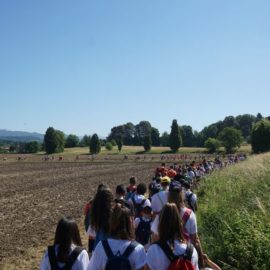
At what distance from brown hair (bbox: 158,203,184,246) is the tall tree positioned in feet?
424

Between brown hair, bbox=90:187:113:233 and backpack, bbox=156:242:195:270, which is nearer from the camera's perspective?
backpack, bbox=156:242:195:270

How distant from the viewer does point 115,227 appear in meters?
4.94

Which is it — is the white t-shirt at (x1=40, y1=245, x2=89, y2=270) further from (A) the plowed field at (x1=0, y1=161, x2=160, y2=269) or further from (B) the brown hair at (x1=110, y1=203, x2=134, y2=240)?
(A) the plowed field at (x1=0, y1=161, x2=160, y2=269)

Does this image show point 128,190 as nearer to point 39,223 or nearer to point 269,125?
point 39,223

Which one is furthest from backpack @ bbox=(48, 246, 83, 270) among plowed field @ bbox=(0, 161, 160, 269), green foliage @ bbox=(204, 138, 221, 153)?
green foliage @ bbox=(204, 138, 221, 153)

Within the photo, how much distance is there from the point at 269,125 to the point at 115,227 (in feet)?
221

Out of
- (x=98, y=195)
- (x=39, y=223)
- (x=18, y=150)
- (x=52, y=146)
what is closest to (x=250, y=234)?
(x=98, y=195)

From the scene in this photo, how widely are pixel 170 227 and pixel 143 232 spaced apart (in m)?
3.22

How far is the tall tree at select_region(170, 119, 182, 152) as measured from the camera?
134250 mm

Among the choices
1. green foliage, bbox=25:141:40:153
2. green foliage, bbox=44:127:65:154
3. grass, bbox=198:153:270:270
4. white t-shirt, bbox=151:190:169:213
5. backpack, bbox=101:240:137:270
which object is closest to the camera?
backpack, bbox=101:240:137:270

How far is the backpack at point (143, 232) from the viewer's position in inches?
317

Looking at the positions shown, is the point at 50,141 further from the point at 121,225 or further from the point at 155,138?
the point at 121,225

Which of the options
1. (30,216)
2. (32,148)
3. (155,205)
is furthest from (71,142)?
(155,205)

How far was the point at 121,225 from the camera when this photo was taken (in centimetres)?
493
